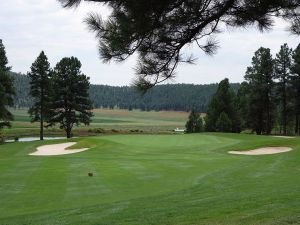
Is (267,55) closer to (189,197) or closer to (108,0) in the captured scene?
(189,197)

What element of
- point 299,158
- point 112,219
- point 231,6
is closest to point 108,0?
point 231,6

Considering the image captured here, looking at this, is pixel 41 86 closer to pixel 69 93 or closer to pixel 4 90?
pixel 69 93

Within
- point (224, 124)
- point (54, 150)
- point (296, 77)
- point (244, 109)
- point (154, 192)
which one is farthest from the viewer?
point (244, 109)

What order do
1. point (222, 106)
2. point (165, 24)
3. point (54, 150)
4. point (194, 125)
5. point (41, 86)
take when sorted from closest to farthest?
point (165, 24), point (54, 150), point (41, 86), point (222, 106), point (194, 125)

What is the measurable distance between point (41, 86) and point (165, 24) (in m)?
50.0

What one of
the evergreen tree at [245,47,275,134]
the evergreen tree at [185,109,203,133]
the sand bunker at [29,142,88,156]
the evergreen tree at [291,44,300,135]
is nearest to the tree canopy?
the sand bunker at [29,142,88,156]

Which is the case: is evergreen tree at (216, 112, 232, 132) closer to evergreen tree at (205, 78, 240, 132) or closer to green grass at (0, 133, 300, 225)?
evergreen tree at (205, 78, 240, 132)

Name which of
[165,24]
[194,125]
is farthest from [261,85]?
[165,24]

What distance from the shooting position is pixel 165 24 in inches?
321

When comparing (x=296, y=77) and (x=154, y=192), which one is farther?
(x=296, y=77)

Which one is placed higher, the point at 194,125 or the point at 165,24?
the point at 165,24

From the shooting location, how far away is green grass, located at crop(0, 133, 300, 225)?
32.4ft

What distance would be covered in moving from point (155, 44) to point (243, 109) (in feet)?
203

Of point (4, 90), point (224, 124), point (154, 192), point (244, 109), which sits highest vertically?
point (4, 90)
